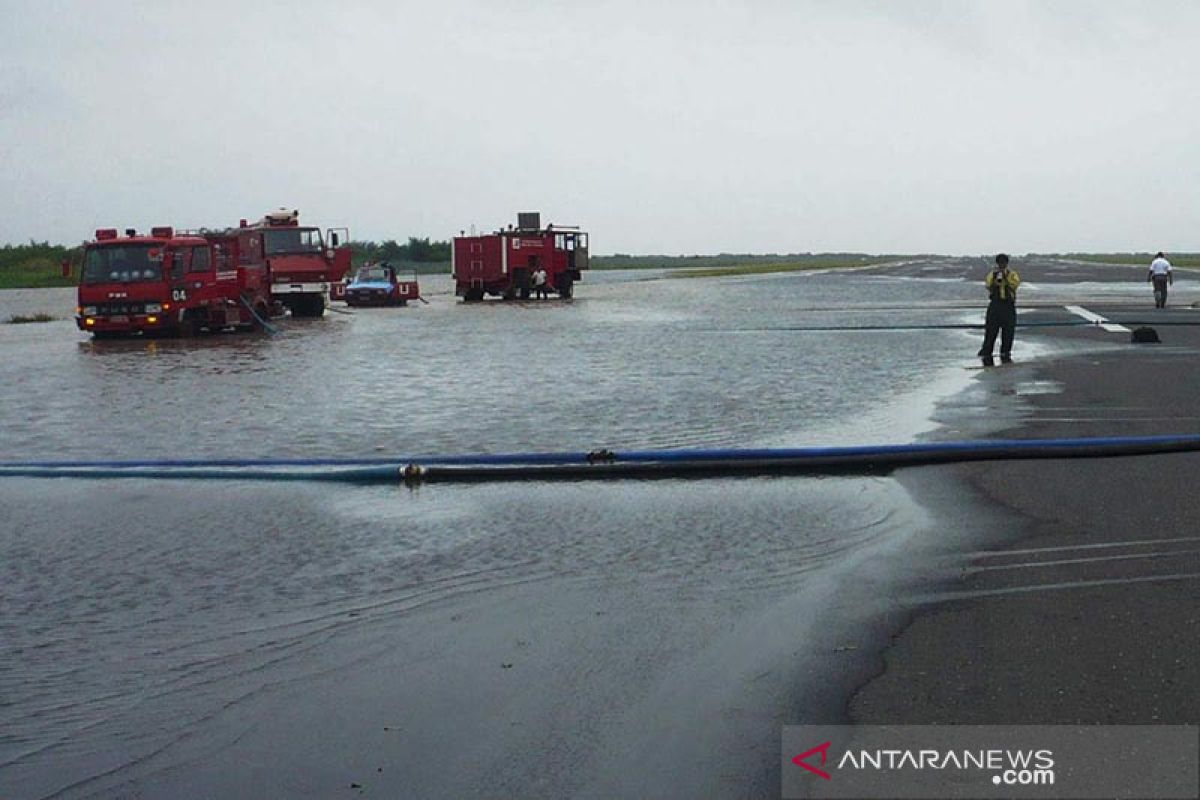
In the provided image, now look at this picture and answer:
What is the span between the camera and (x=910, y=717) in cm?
542

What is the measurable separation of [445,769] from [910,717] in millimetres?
1681

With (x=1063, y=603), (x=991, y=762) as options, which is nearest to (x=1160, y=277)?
(x=1063, y=603)

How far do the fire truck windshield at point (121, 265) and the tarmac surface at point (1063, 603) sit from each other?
81.1 feet

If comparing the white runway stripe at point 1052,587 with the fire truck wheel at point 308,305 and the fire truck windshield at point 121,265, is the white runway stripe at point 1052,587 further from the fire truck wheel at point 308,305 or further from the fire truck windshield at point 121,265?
the fire truck wheel at point 308,305

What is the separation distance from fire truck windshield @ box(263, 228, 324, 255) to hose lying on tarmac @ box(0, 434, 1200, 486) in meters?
33.6

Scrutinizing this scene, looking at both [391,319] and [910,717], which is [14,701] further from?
[391,319]

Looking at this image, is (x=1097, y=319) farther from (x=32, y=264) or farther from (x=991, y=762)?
(x=32, y=264)

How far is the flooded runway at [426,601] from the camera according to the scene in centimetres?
543

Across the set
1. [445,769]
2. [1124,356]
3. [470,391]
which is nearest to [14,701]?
[445,769]

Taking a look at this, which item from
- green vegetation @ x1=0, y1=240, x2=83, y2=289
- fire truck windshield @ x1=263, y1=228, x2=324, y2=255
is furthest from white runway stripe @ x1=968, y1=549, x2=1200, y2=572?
green vegetation @ x1=0, y1=240, x2=83, y2=289

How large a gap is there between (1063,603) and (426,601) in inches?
126

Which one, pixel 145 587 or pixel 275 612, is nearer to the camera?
pixel 275 612

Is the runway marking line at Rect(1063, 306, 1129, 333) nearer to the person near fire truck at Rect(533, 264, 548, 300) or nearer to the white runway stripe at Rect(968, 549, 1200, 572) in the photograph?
the white runway stripe at Rect(968, 549, 1200, 572)

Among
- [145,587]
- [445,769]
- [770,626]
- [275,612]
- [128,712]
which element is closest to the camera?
[445,769]
